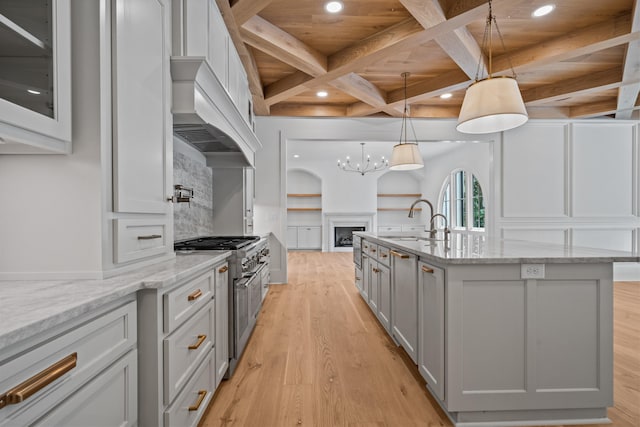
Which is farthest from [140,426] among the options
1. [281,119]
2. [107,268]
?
[281,119]

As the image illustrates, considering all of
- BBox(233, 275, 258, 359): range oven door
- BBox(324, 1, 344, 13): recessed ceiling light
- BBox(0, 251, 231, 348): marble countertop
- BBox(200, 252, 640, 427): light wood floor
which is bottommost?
BBox(200, 252, 640, 427): light wood floor

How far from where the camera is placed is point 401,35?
2.76m

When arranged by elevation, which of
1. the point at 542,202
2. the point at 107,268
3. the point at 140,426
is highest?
the point at 542,202

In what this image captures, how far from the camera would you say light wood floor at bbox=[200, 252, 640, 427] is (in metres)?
1.63

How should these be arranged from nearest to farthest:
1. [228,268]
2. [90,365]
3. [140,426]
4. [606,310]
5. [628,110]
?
1. [90,365]
2. [140,426]
3. [606,310]
4. [228,268]
5. [628,110]

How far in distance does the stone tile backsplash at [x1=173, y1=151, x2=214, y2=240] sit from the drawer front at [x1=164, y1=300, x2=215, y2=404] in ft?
3.65

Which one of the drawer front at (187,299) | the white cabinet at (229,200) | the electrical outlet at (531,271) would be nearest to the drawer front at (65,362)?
the drawer front at (187,299)

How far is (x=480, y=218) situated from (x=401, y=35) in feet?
17.1

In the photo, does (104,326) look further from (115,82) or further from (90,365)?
(115,82)

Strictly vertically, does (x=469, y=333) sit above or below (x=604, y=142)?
below

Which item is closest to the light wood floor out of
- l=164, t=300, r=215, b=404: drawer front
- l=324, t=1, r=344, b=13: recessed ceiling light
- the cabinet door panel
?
l=164, t=300, r=215, b=404: drawer front

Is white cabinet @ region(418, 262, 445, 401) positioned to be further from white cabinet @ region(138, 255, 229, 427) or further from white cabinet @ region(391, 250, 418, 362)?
white cabinet @ region(138, 255, 229, 427)

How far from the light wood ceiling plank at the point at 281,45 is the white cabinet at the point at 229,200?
1.28m

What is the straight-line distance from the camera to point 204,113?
1.83 metres
